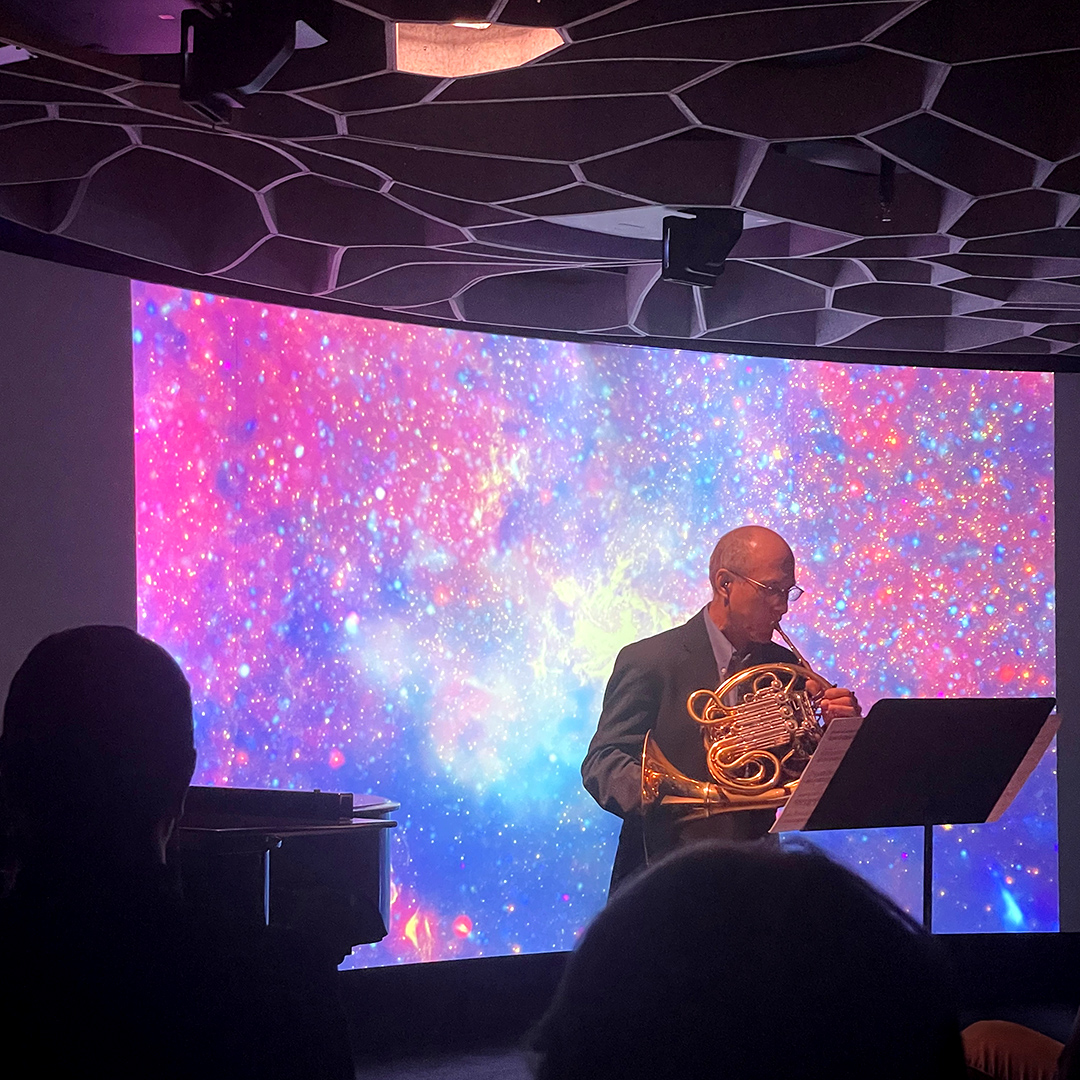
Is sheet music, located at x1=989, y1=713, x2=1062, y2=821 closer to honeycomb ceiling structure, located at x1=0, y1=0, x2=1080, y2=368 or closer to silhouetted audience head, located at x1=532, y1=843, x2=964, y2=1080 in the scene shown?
honeycomb ceiling structure, located at x1=0, y1=0, x2=1080, y2=368

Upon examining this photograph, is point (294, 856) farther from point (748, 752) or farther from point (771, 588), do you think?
point (771, 588)

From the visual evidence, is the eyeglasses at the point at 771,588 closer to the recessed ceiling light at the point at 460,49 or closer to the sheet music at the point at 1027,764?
the sheet music at the point at 1027,764

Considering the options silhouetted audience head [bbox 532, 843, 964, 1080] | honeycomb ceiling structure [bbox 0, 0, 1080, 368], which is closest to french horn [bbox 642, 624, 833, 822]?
honeycomb ceiling structure [bbox 0, 0, 1080, 368]

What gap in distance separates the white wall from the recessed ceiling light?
200 centimetres

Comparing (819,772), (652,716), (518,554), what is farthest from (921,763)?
(518,554)

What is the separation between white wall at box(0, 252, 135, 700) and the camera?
14.0 feet

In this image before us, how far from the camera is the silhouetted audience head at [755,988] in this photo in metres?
0.70

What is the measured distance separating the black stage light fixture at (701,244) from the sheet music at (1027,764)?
1.92m

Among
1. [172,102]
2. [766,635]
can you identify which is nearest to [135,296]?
[172,102]

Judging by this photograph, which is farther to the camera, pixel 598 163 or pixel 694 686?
pixel 598 163

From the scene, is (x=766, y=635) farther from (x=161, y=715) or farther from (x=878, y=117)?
(x=161, y=715)

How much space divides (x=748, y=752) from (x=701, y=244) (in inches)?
72.9

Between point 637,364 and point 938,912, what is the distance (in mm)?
3059

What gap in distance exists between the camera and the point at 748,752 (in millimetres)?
3273
